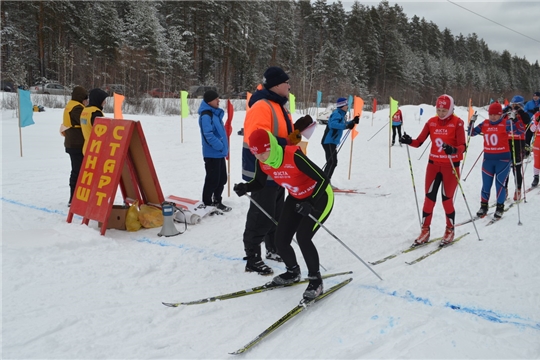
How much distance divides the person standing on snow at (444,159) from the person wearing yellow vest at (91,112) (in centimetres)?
439

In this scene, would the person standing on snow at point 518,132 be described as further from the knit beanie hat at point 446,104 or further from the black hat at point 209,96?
the black hat at point 209,96


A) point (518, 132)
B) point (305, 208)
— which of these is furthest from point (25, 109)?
point (518, 132)

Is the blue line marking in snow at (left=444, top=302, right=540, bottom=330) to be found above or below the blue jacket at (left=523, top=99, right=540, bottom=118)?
Result: below

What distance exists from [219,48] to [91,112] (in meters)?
37.3

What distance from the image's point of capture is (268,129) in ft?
12.5

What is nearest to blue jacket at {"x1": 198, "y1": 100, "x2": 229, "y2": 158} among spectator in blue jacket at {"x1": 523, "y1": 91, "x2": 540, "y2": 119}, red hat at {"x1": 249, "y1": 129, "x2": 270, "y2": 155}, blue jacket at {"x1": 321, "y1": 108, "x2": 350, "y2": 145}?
blue jacket at {"x1": 321, "y1": 108, "x2": 350, "y2": 145}

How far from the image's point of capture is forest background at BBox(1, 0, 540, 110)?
31141 mm

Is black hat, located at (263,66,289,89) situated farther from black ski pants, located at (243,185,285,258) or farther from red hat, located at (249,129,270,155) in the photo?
black ski pants, located at (243,185,285,258)

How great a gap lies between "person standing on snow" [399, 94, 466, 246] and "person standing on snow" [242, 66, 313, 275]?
184cm

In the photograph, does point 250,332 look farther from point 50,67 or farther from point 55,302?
point 50,67

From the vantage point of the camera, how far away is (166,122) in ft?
64.3

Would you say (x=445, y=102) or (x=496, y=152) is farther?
(x=496, y=152)

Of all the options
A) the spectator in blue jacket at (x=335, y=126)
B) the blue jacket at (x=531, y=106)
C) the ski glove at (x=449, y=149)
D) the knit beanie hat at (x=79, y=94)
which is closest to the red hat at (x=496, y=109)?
the ski glove at (x=449, y=149)

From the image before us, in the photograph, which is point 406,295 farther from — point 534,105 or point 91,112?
point 534,105
